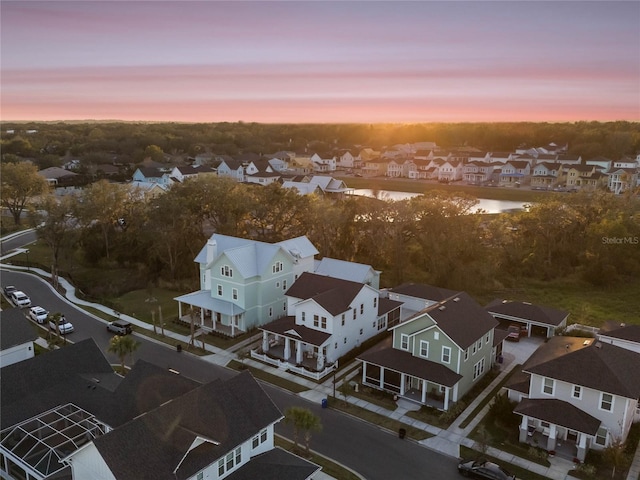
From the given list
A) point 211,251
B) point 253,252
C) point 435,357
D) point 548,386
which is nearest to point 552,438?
point 548,386

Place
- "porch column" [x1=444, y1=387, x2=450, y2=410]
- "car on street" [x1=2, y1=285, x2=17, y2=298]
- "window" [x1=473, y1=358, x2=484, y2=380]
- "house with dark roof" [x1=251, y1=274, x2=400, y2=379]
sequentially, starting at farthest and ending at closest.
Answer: "car on street" [x1=2, y1=285, x2=17, y2=298] < "house with dark roof" [x1=251, y1=274, x2=400, y2=379] < "window" [x1=473, y1=358, x2=484, y2=380] < "porch column" [x1=444, y1=387, x2=450, y2=410]

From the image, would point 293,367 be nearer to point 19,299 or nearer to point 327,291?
point 327,291

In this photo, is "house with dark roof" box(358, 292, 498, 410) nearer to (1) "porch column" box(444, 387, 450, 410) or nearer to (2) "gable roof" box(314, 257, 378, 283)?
(1) "porch column" box(444, 387, 450, 410)

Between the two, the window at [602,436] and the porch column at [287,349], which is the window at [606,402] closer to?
the window at [602,436]

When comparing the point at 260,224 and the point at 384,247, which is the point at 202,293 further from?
the point at 384,247

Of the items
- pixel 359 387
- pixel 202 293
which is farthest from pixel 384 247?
pixel 359 387

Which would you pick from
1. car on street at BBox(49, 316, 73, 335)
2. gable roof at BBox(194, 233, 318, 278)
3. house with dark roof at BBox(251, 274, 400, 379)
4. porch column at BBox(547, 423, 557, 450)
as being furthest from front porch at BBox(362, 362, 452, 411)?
car on street at BBox(49, 316, 73, 335)
